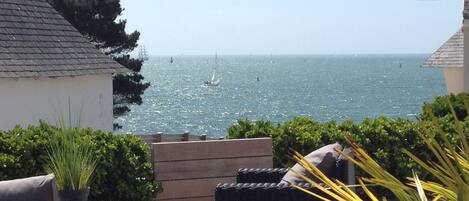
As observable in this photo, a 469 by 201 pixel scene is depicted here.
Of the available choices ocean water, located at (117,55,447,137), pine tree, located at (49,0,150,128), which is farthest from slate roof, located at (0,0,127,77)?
ocean water, located at (117,55,447,137)

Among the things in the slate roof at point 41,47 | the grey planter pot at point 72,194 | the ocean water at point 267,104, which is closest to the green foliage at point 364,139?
the grey planter pot at point 72,194

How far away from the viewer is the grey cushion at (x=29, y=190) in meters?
4.61

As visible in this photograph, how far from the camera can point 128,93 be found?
35.4m

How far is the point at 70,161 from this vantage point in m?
6.25

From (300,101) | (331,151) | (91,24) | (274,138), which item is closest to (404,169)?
(274,138)

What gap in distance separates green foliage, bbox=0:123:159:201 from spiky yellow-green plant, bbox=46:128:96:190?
0.13 metres

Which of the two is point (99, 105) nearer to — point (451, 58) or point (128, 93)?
point (451, 58)

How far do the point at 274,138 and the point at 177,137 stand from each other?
10.8 metres

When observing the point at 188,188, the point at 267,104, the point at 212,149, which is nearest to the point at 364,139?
the point at 212,149

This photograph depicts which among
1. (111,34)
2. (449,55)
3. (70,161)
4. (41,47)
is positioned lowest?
(70,161)

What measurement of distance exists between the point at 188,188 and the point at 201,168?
0.82ft

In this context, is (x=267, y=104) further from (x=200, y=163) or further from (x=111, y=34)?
(x=200, y=163)

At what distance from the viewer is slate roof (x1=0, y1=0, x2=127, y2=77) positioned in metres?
14.9

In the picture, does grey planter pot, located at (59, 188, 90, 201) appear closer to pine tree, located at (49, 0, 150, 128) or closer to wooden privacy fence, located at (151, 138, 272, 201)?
wooden privacy fence, located at (151, 138, 272, 201)
